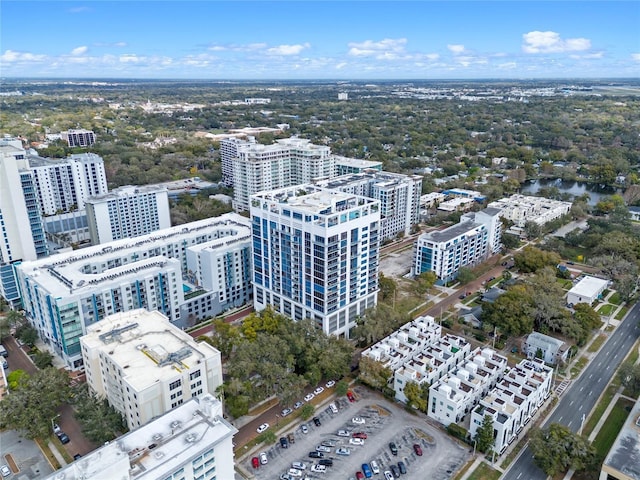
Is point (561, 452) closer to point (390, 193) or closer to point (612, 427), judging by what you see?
point (612, 427)

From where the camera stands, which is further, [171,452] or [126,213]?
[126,213]

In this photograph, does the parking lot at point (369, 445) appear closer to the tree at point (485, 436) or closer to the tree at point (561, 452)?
the tree at point (485, 436)

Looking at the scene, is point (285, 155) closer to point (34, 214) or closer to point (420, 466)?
point (34, 214)

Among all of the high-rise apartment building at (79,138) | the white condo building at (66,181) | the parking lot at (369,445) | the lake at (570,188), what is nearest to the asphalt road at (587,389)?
the parking lot at (369,445)

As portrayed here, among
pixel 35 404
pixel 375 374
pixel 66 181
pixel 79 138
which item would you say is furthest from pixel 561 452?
pixel 79 138

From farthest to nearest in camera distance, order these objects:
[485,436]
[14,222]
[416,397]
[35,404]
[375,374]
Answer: [14,222] → [375,374] → [416,397] → [35,404] → [485,436]

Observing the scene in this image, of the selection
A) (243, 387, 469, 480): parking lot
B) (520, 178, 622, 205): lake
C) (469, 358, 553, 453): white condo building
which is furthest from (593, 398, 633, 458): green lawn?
(520, 178, 622, 205): lake
